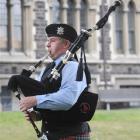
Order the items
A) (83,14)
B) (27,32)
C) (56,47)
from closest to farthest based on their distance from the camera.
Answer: (56,47)
(27,32)
(83,14)

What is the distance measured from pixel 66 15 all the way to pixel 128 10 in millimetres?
2689

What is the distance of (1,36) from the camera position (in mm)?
18422

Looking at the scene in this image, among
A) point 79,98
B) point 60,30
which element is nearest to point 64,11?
point 60,30

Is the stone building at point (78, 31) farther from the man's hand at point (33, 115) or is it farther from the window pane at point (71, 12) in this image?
the man's hand at point (33, 115)

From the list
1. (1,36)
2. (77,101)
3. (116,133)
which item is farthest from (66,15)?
(77,101)

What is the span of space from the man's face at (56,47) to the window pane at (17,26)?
48.4 feet

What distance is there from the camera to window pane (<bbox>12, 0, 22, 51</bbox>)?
61.4 ft

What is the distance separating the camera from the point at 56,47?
391cm

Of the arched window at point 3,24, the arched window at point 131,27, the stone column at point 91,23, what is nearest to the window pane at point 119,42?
the arched window at point 131,27

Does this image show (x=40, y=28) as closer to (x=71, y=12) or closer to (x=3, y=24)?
(x=3, y=24)

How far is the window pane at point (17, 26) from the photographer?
1870 cm

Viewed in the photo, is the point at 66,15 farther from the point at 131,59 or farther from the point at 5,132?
the point at 5,132

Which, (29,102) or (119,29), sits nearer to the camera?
(29,102)

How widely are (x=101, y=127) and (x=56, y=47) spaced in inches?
230
